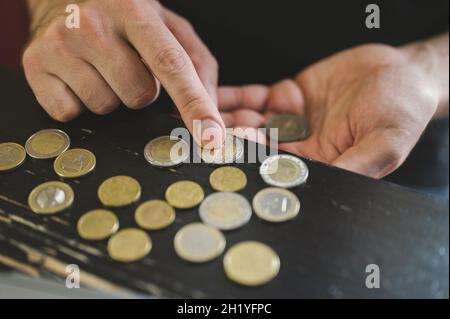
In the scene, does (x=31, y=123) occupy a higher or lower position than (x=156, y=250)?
higher

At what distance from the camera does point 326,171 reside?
737 mm

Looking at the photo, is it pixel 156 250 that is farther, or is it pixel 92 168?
pixel 92 168

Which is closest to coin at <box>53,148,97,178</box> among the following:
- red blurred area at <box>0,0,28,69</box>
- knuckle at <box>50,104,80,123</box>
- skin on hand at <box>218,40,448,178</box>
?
knuckle at <box>50,104,80,123</box>

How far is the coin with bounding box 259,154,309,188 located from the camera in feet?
2.35

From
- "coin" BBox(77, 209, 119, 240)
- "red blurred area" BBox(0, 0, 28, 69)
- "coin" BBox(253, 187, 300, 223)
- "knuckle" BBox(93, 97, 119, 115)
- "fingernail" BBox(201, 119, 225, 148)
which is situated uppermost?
"red blurred area" BBox(0, 0, 28, 69)

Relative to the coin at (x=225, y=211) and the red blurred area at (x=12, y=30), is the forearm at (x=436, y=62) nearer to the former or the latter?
the coin at (x=225, y=211)

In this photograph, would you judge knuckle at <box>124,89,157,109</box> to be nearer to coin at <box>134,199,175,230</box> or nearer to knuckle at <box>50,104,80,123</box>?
knuckle at <box>50,104,80,123</box>

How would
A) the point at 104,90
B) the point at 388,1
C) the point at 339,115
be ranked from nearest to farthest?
the point at 104,90 → the point at 339,115 → the point at 388,1

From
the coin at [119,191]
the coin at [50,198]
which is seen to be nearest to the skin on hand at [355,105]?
the coin at [119,191]

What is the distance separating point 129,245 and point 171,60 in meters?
0.33

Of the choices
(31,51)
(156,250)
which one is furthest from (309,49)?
(156,250)

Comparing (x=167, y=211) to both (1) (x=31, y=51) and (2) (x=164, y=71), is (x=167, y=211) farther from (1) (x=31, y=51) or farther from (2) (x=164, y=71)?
(1) (x=31, y=51)

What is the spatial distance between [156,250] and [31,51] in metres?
0.51

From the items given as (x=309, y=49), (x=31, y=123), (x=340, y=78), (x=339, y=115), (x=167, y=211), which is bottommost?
(x=167, y=211)
